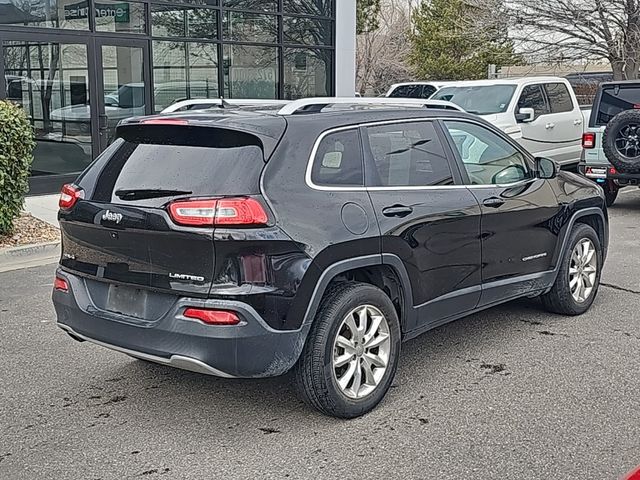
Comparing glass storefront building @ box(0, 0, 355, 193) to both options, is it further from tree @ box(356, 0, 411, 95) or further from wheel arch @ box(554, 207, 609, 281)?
tree @ box(356, 0, 411, 95)

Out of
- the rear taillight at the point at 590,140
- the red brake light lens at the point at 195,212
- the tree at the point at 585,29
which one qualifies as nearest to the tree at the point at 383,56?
the tree at the point at 585,29

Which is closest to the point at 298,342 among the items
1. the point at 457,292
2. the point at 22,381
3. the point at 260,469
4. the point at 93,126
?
the point at 260,469

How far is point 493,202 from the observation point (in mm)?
5340

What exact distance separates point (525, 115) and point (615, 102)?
177 centimetres

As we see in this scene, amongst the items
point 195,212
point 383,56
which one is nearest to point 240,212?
point 195,212

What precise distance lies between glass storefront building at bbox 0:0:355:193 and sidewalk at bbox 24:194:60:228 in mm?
375

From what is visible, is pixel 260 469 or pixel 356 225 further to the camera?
pixel 356 225

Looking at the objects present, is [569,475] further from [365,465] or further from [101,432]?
[101,432]

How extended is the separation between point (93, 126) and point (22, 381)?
8750 mm

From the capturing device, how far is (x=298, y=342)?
4059 millimetres

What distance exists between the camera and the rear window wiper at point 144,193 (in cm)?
409

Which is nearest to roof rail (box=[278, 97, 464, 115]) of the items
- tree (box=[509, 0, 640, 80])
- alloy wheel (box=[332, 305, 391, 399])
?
alloy wheel (box=[332, 305, 391, 399])

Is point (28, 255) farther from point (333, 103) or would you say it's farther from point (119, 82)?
point (119, 82)

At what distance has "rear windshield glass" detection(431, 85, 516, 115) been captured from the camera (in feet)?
42.0
